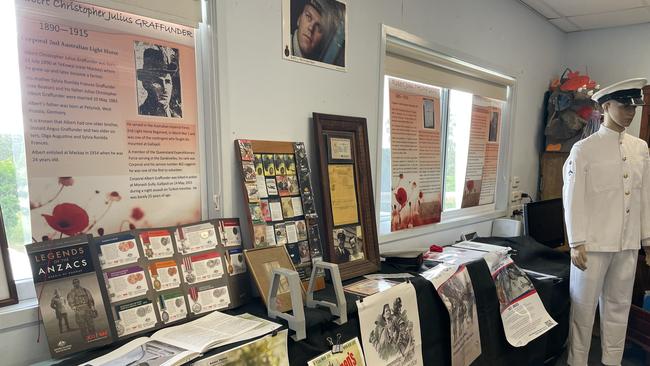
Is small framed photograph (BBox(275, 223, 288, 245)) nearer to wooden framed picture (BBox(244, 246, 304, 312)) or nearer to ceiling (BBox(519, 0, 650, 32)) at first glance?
wooden framed picture (BBox(244, 246, 304, 312))

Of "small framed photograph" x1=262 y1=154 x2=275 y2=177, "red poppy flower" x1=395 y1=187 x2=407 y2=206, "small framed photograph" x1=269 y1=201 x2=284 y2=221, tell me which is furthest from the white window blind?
"small framed photograph" x1=269 y1=201 x2=284 y2=221

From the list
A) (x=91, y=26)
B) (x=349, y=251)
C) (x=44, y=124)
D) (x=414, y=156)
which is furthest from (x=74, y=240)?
(x=414, y=156)

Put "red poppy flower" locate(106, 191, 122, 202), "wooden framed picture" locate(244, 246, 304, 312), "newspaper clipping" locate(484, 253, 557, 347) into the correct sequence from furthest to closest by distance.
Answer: "newspaper clipping" locate(484, 253, 557, 347) < "wooden framed picture" locate(244, 246, 304, 312) < "red poppy flower" locate(106, 191, 122, 202)

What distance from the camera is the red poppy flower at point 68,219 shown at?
1.21 meters

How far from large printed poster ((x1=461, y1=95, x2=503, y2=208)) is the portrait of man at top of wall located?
2.37 meters

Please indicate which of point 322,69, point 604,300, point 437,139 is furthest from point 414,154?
point 604,300

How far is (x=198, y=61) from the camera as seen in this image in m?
1.50

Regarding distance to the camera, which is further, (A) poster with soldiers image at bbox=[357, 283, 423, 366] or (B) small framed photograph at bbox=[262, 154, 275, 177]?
(B) small framed photograph at bbox=[262, 154, 275, 177]

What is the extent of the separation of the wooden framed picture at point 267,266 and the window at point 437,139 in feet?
2.83

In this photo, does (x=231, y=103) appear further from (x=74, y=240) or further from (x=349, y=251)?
(x=349, y=251)

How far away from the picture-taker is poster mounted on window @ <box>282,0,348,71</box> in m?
1.69

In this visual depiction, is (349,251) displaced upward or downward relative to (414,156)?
downward

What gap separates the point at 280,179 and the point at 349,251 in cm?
51

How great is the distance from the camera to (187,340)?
1.15 meters
